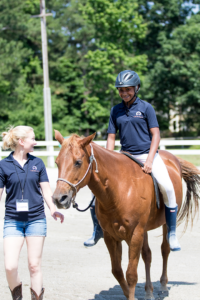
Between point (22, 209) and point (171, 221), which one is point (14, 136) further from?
point (171, 221)

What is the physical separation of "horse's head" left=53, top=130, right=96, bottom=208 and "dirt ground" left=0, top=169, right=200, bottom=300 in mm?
1732

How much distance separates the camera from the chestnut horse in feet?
10.7

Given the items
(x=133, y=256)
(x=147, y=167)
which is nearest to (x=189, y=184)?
(x=147, y=167)

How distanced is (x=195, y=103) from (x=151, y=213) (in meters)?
33.9

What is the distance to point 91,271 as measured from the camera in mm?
5195

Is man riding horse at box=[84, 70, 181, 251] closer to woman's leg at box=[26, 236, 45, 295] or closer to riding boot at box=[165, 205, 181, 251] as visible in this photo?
riding boot at box=[165, 205, 181, 251]

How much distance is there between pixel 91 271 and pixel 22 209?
7.06 feet

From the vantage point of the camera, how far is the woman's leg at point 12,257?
3389 millimetres

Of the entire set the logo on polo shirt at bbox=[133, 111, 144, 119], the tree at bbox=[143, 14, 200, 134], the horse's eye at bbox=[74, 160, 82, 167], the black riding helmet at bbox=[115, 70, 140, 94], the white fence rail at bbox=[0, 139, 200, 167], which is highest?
the tree at bbox=[143, 14, 200, 134]

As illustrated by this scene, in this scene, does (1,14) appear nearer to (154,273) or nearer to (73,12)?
(73,12)

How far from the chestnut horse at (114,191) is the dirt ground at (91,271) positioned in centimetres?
50

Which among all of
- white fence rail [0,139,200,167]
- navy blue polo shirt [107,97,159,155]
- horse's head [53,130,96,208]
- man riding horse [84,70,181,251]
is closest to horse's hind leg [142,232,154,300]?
man riding horse [84,70,181,251]

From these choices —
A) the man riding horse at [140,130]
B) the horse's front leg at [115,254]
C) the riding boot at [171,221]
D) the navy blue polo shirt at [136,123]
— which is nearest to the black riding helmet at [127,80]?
the man riding horse at [140,130]

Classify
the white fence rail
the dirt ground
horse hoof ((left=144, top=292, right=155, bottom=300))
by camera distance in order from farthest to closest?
the white fence rail
the dirt ground
horse hoof ((left=144, top=292, right=155, bottom=300))
